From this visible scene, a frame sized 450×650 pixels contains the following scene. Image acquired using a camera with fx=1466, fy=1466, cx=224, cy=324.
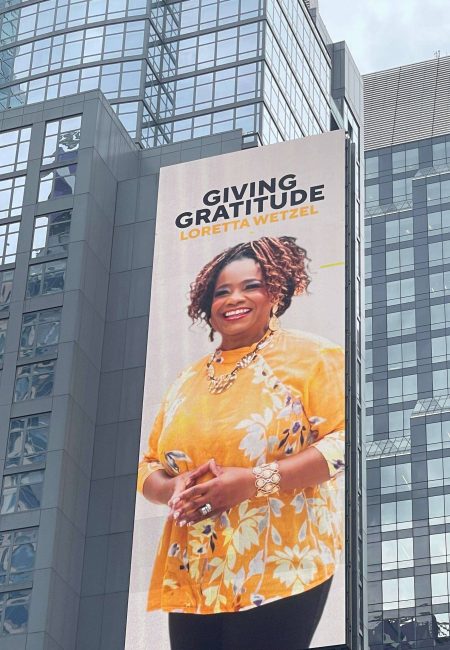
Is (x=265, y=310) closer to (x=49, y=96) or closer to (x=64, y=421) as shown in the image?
(x=64, y=421)

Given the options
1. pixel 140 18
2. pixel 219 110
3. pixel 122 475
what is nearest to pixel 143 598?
pixel 122 475

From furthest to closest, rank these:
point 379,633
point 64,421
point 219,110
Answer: point 379,633 → point 219,110 → point 64,421

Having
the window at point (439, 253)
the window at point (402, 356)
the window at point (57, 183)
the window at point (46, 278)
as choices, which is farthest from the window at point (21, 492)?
the window at point (439, 253)

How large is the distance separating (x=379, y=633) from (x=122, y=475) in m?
81.3

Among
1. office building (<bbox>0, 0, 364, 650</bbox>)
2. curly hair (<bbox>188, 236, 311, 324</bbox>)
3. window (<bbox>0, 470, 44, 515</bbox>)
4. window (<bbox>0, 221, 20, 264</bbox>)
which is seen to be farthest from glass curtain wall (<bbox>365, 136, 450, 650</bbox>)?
window (<bbox>0, 470, 44, 515</bbox>)

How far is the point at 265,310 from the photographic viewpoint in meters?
85.8

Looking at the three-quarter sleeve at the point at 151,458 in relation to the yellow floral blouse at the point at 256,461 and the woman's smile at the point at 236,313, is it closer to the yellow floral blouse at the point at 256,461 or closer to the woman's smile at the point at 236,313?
the yellow floral blouse at the point at 256,461

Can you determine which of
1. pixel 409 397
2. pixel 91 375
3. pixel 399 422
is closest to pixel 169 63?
pixel 91 375

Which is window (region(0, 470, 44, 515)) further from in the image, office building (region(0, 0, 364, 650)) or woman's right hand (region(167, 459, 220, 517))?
woman's right hand (region(167, 459, 220, 517))

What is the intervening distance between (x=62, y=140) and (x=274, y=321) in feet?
71.2

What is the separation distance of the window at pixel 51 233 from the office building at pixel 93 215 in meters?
0.09

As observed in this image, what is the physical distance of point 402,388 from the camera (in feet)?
585

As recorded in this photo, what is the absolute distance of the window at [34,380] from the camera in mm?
87000

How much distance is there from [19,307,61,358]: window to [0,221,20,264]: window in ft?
16.7
